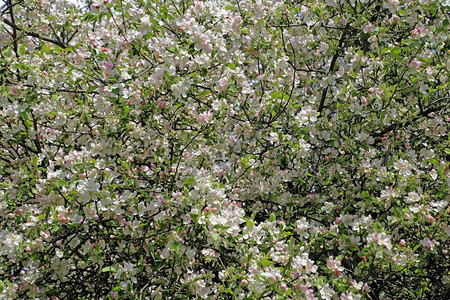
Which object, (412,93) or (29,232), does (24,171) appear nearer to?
(29,232)

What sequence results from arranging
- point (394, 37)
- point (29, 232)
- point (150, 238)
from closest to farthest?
point (29, 232) → point (150, 238) → point (394, 37)

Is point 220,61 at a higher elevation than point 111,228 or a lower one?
higher

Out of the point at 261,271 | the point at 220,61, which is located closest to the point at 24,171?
the point at 220,61

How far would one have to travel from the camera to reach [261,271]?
299 cm

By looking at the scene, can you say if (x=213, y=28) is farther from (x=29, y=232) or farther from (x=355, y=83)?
(x=29, y=232)

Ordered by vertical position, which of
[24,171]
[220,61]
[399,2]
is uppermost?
[399,2]

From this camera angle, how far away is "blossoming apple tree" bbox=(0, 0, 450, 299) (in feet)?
10.9

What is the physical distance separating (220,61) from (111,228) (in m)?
1.63

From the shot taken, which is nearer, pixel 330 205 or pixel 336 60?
pixel 330 205

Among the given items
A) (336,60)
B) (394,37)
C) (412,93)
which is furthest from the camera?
(336,60)

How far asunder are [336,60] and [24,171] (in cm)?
323

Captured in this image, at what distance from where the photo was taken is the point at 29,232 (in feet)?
11.4

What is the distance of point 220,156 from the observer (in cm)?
480

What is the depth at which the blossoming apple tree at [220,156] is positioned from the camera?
3316 mm
